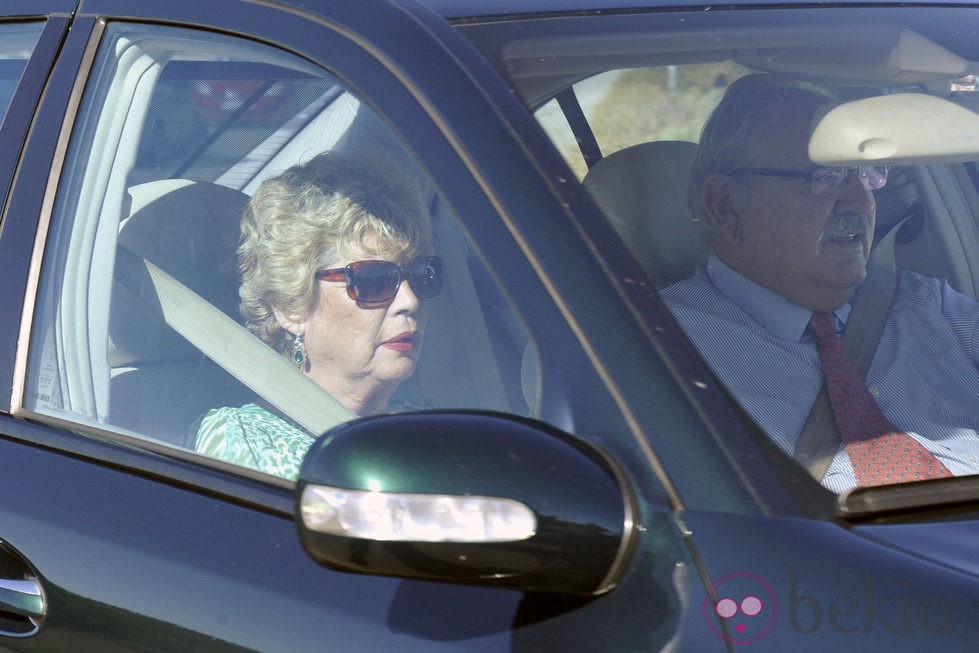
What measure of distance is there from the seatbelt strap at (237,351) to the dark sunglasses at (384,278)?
14 cm

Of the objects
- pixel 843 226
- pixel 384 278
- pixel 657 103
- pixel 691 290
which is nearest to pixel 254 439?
pixel 384 278

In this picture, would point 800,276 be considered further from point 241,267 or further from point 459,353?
point 241,267

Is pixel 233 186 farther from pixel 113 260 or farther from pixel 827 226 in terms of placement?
pixel 827 226

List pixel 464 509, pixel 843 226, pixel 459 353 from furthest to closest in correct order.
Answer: pixel 843 226
pixel 459 353
pixel 464 509

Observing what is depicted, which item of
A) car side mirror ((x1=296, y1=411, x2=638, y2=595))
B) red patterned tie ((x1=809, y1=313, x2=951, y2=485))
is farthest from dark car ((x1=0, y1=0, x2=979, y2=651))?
red patterned tie ((x1=809, y1=313, x2=951, y2=485))

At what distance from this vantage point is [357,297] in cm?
172

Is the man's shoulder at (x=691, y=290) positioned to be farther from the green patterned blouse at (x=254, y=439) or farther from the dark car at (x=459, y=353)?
the green patterned blouse at (x=254, y=439)

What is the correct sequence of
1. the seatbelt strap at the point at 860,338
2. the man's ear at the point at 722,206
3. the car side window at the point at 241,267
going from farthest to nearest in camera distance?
the man's ear at the point at 722,206 < the car side window at the point at 241,267 < the seatbelt strap at the point at 860,338

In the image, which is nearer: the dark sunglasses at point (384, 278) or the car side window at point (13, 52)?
the dark sunglasses at point (384, 278)

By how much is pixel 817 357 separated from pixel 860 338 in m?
0.13

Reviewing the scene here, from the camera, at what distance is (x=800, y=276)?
1.87m

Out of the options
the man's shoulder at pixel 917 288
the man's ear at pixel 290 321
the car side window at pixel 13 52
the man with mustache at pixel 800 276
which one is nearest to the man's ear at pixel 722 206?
the man with mustache at pixel 800 276

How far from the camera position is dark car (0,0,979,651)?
47.3 inches

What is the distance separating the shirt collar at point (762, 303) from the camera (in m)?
1.73
